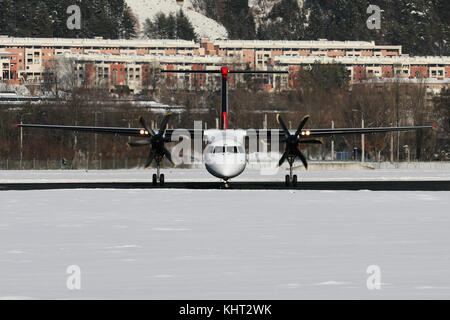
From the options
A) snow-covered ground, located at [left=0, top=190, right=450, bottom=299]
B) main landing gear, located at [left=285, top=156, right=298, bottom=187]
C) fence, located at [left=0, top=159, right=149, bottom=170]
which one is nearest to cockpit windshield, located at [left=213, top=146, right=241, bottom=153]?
main landing gear, located at [left=285, top=156, right=298, bottom=187]

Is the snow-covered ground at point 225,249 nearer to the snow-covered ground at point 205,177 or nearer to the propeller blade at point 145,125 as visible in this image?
the propeller blade at point 145,125

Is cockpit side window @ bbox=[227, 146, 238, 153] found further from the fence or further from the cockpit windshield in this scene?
the fence

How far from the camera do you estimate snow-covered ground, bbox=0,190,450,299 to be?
1950cm

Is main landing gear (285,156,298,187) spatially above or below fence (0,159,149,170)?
above

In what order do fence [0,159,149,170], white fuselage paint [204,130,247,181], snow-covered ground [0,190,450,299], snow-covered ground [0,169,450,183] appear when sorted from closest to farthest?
snow-covered ground [0,190,450,299], white fuselage paint [204,130,247,181], snow-covered ground [0,169,450,183], fence [0,159,149,170]

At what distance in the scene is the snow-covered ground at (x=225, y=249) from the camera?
19.5 metres

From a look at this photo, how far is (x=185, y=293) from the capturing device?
1902cm

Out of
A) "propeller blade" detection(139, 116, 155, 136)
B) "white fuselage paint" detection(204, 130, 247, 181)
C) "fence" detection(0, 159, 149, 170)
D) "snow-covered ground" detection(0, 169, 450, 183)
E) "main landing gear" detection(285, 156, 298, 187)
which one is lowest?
"fence" detection(0, 159, 149, 170)

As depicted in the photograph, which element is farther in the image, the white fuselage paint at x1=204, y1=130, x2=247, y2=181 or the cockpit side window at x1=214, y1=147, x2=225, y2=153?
the cockpit side window at x1=214, y1=147, x2=225, y2=153

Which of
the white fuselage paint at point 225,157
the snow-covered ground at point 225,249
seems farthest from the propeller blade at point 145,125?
the snow-covered ground at point 225,249
